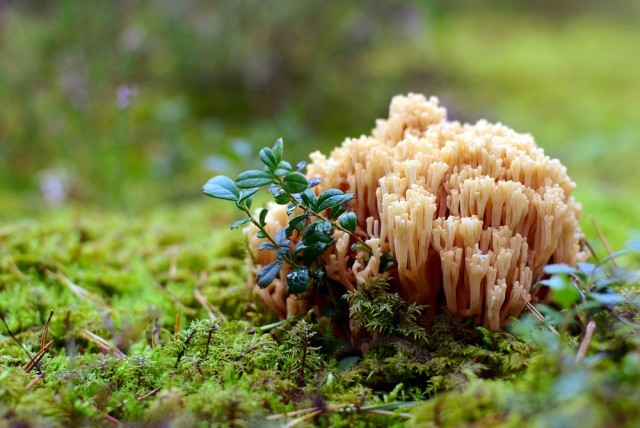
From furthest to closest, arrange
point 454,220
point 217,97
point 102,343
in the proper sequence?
point 217,97
point 102,343
point 454,220

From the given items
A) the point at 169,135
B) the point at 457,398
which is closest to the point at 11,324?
the point at 457,398

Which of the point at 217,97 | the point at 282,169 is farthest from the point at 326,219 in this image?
the point at 217,97

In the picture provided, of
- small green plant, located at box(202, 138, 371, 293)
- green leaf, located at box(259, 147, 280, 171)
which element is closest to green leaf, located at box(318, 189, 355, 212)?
small green plant, located at box(202, 138, 371, 293)

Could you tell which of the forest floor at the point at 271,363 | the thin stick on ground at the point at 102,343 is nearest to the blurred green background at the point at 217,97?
the forest floor at the point at 271,363

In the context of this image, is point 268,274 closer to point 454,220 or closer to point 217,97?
point 454,220

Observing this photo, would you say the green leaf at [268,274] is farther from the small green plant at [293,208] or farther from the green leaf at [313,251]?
the green leaf at [313,251]

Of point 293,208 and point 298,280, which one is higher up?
point 293,208
